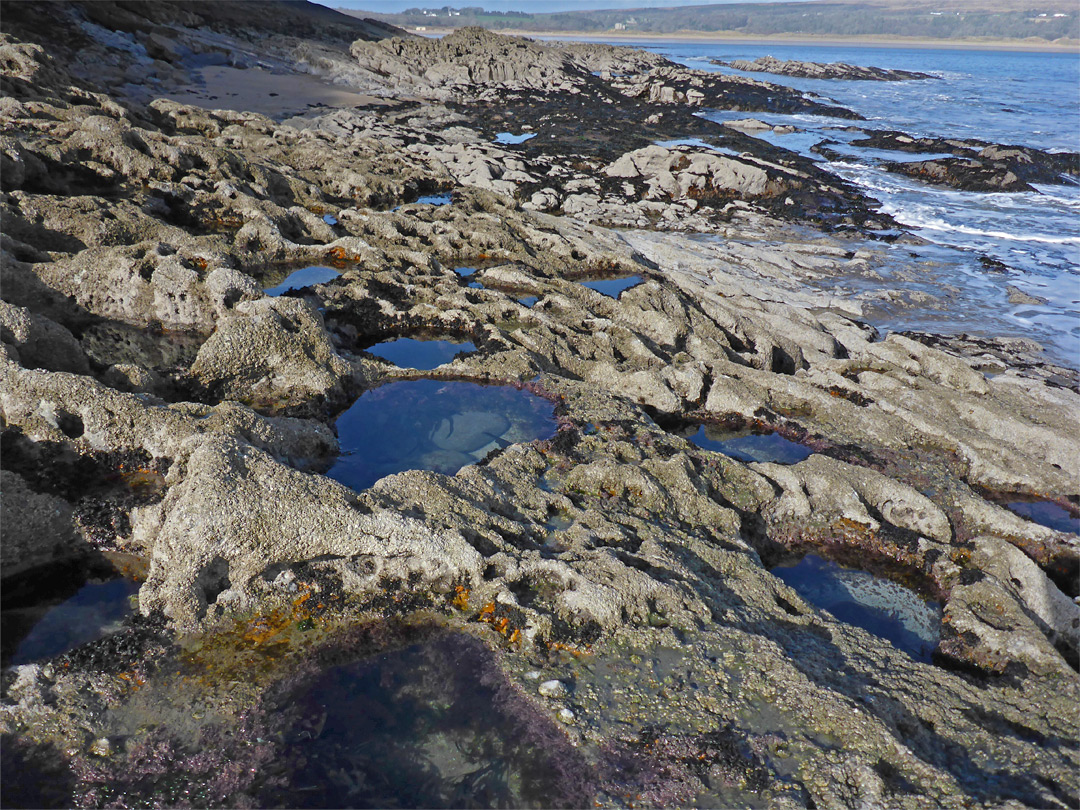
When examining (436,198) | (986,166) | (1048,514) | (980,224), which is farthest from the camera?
(986,166)

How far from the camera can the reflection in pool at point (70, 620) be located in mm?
9597

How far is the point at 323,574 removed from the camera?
1089cm

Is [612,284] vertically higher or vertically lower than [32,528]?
higher

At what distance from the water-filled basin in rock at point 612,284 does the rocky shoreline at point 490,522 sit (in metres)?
0.93

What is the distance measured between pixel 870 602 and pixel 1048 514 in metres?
7.88

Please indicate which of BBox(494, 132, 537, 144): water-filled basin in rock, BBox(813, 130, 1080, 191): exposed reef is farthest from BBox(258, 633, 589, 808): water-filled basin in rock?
BBox(813, 130, 1080, 191): exposed reef

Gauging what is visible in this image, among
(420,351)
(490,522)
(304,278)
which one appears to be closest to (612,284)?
(420,351)

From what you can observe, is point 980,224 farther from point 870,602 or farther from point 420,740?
point 420,740

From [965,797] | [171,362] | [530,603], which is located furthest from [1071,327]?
[171,362]

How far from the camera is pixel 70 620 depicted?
10.1 m

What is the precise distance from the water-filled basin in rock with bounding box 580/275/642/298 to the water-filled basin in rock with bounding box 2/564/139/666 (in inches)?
870

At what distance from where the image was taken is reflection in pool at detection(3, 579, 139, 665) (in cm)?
960

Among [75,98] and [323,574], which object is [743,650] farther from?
[75,98]

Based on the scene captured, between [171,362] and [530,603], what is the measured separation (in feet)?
45.0
